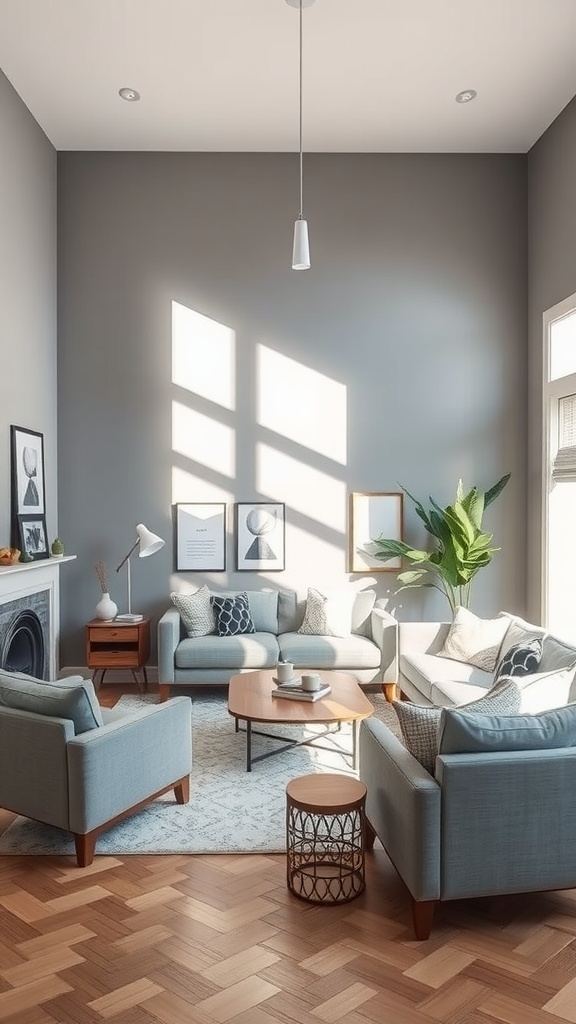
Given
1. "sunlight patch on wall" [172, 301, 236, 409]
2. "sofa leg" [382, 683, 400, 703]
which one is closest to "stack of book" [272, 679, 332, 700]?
"sofa leg" [382, 683, 400, 703]

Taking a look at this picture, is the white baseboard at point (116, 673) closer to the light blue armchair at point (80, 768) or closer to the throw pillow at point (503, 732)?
the light blue armchair at point (80, 768)

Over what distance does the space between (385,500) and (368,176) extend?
2.63m

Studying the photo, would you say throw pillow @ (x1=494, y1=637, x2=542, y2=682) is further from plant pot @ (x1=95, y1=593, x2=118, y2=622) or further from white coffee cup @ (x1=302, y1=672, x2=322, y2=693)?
plant pot @ (x1=95, y1=593, x2=118, y2=622)

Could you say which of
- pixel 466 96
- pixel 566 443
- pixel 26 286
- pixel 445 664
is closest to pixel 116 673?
pixel 445 664

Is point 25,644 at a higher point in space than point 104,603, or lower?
lower

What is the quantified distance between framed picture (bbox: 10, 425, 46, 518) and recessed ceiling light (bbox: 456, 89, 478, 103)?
3.79m

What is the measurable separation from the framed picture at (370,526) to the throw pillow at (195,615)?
1255 mm

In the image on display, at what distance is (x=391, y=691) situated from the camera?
5641mm

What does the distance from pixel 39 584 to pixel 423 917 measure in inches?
141

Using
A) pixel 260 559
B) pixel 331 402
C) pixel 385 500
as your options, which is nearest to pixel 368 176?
pixel 331 402

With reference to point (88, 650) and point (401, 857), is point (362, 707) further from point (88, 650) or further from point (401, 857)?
point (88, 650)

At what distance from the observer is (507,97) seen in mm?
5344

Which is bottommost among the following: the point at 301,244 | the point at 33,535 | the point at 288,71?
the point at 33,535

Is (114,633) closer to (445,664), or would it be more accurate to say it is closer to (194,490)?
(194,490)
